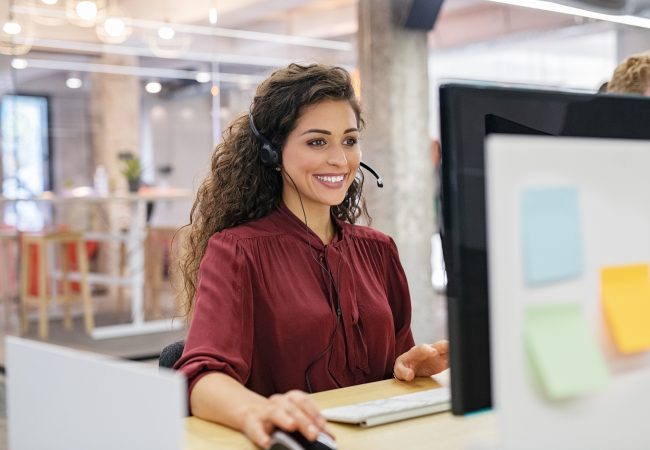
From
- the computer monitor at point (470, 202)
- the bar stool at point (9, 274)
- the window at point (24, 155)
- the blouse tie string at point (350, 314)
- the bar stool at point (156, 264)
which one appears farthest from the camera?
the bar stool at point (156, 264)

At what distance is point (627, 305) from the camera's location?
0.92 metres

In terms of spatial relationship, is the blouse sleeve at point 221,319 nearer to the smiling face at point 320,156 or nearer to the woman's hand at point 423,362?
the smiling face at point 320,156

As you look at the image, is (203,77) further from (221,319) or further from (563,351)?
(563,351)

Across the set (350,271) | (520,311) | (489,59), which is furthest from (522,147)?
(489,59)

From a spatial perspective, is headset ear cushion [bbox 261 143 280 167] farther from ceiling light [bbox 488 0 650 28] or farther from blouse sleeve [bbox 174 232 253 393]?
ceiling light [bbox 488 0 650 28]

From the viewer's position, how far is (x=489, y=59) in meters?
9.66

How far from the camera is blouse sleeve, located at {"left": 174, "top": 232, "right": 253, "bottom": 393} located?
1.52 metres

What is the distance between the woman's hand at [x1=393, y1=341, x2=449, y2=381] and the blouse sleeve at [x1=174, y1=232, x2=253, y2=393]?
0.31 metres

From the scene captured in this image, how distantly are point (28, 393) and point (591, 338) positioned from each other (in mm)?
693

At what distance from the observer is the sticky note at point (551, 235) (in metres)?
0.83

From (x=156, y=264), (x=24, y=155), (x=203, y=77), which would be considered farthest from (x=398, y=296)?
(x=156, y=264)

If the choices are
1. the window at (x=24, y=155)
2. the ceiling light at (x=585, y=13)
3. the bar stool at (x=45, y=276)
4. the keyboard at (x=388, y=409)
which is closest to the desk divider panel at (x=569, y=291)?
the keyboard at (x=388, y=409)

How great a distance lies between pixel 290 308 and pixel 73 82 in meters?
4.91

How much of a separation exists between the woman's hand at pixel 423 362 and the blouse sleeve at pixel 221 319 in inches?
12.1
